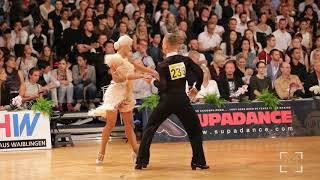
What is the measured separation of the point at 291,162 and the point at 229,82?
17.1 feet

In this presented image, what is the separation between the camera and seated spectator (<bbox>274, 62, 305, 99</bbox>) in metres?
14.9

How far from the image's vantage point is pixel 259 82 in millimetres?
14945

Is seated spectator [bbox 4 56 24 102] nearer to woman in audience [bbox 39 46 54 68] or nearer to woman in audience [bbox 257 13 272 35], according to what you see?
woman in audience [bbox 39 46 54 68]

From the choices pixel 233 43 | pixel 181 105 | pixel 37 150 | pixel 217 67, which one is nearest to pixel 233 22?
pixel 233 43

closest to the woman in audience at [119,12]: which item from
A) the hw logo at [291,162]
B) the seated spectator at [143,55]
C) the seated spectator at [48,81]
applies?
the seated spectator at [143,55]

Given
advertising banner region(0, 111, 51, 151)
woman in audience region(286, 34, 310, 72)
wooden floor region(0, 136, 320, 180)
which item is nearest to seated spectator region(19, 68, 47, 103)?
advertising banner region(0, 111, 51, 151)

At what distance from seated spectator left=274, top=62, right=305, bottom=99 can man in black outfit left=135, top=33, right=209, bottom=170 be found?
584cm

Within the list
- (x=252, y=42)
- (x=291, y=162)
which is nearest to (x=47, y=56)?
(x=252, y=42)

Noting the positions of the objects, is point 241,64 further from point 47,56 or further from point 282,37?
point 47,56

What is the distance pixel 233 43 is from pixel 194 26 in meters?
1.44

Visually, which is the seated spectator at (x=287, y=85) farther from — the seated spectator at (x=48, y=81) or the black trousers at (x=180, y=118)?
the black trousers at (x=180, y=118)

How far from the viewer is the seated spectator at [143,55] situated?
1583 centimetres

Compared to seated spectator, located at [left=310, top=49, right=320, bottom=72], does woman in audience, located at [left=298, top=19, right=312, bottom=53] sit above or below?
above

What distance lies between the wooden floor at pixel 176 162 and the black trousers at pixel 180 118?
327mm
